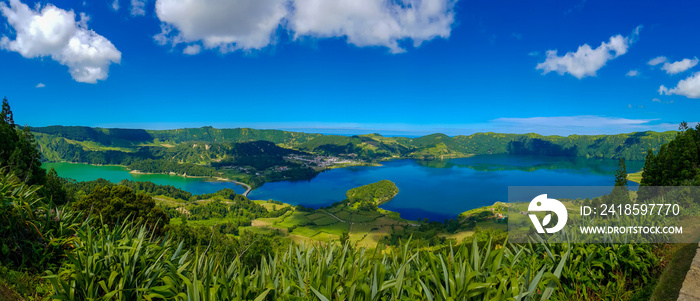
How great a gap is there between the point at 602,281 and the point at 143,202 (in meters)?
21.7

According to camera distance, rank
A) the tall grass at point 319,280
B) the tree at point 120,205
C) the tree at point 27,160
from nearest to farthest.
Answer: the tall grass at point 319,280
the tree at point 120,205
the tree at point 27,160

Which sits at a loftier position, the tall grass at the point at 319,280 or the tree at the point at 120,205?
the tall grass at the point at 319,280

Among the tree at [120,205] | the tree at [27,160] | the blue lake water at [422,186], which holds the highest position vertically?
the tree at [27,160]

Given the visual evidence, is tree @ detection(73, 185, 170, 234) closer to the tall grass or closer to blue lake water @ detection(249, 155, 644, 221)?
the tall grass

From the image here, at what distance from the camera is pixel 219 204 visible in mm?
82812

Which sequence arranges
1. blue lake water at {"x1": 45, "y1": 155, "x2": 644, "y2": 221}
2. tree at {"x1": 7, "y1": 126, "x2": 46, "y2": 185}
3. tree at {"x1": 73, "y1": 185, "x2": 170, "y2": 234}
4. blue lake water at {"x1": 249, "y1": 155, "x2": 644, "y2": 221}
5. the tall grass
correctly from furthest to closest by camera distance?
1. blue lake water at {"x1": 45, "y1": 155, "x2": 644, "y2": 221}
2. blue lake water at {"x1": 249, "y1": 155, "x2": 644, "y2": 221}
3. tree at {"x1": 7, "y1": 126, "x2": 46, "y2": 185}
4. tree at {"x1": 73, "y1": 185, "x2": 170, "y2": 234}
5. the tall grass

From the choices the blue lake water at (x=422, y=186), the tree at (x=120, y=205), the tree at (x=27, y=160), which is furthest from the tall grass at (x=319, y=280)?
the blue lake water at (x=422, y=186)

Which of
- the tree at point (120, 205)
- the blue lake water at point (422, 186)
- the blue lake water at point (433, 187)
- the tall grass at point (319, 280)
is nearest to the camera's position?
the tall grass at point (319, 280)

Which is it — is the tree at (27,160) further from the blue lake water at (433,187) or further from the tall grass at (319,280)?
the blue lake water at (433,187)

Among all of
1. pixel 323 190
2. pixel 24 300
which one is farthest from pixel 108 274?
pixel 323 190

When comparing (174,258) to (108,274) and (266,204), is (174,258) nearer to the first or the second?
(108,274)

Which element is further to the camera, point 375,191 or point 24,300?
point 375,191

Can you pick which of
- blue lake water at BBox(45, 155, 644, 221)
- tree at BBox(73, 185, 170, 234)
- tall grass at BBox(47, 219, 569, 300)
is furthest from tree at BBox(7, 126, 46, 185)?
blue lake water at BBox(45, 155, 644, 221)

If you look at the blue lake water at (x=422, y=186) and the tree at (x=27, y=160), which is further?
the blue lake water at (x=422, y=186)
